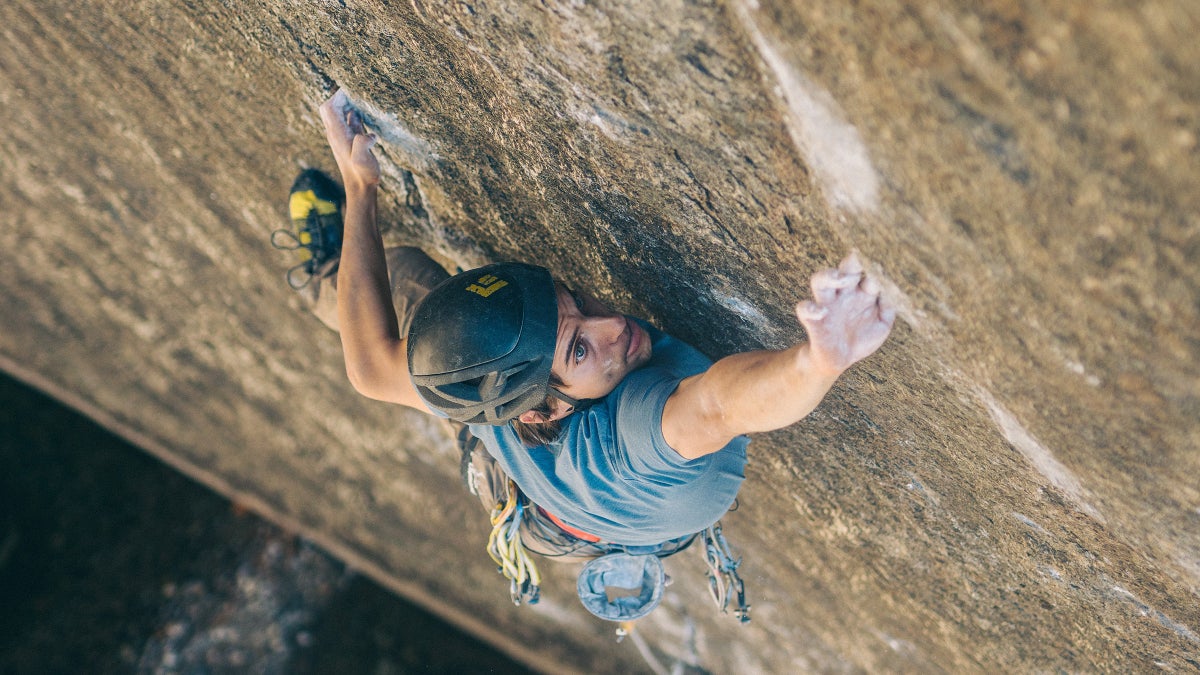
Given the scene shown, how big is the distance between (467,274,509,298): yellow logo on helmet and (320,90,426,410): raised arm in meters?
0.39

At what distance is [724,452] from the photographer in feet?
6.57

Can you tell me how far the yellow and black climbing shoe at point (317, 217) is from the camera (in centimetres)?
264

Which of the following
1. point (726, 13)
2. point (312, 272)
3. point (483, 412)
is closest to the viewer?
point (726, 13)

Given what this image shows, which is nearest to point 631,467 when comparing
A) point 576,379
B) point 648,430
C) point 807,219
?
point 648,430

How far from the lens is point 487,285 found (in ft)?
6.01

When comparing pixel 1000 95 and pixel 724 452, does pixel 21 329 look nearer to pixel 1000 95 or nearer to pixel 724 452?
pixel 724 452

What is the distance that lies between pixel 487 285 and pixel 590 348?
12.1 inches

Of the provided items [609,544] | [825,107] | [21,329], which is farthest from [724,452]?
[21,329]

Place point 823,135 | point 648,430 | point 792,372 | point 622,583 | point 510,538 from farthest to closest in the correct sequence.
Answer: point 622,583, point 510,538, point 648,430, point 792,372, point 823,135

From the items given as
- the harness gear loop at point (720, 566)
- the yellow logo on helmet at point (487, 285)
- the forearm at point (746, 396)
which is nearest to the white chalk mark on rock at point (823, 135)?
the forearm at point (746, 396)

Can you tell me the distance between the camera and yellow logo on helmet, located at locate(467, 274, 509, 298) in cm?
182

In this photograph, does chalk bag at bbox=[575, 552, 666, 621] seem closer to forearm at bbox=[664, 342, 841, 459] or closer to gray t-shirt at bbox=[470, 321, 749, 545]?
gray t-shirt at bbox=[470, 321, 749, 545]

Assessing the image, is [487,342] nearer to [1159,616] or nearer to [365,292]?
[365,292]

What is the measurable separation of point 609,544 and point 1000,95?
5.63ft
